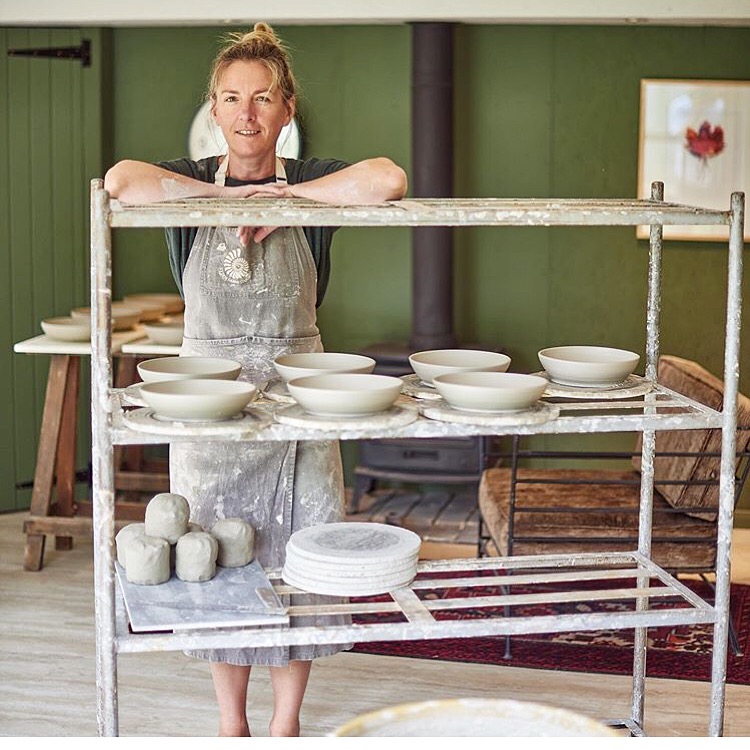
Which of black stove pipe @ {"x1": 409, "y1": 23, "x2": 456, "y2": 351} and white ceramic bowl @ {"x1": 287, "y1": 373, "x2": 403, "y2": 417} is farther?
black stove pipe @ {"x1": 409, "y1": 23, "x2": 456, "y2": 351}

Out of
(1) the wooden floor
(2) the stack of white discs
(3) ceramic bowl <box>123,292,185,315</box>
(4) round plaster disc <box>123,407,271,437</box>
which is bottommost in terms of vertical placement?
(1) the wooden floor

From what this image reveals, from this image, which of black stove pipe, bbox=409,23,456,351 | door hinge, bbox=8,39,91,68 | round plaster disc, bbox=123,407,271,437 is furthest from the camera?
door hinge, bbox=8,39,91,68

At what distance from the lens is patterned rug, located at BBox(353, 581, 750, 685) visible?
12.8 feet

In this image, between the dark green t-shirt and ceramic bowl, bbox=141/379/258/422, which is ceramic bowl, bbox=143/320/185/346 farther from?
ceramic bowl, bbox=141/379/258/422

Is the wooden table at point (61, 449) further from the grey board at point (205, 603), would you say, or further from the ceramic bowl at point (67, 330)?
the grey board at point (205, 603)

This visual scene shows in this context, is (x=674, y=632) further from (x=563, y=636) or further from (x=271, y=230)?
(x=271, y=230)

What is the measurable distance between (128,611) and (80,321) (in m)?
2.84

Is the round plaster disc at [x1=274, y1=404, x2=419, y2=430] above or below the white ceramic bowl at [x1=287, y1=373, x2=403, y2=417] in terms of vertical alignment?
below

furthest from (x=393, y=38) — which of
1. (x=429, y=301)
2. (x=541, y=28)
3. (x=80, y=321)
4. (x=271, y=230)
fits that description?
(x=271, y=230)

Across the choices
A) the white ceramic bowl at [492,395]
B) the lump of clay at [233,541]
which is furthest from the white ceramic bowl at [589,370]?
the lump of clay at [233,541]

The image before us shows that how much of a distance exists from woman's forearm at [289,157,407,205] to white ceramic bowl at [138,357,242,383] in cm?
39

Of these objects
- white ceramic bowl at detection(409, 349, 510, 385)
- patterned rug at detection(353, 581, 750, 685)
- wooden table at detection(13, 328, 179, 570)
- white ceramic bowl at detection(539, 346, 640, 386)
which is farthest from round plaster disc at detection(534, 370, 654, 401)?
wooden table at detection(13, 328, 179, 570)

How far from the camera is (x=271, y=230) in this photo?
282cm

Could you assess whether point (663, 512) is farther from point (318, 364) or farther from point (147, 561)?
point (147, 561)
